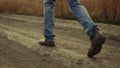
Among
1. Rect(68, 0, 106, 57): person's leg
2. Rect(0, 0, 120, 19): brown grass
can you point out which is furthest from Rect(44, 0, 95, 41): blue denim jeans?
Rect(0, 0, 120, 19): brown grass

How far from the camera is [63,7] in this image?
12.3m

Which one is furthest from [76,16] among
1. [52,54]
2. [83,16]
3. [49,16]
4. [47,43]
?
[47,43]

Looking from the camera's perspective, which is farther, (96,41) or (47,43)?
(47,43)

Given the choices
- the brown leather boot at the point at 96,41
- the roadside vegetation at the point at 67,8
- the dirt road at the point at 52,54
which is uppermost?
the brown leather boot at the point at 96,41

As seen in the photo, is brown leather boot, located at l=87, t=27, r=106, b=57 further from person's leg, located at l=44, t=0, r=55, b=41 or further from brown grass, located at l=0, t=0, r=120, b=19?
brown grass, located at l=0, t=0, r=120, b=19

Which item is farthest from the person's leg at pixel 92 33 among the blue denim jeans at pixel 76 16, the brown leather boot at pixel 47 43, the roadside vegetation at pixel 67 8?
the roadside vegetation at pixel 67 8

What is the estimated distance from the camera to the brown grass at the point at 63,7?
1050 cm

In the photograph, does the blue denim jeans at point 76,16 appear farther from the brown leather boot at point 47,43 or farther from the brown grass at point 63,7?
the brown grass at point 63,7

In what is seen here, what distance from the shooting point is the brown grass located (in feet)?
34.4

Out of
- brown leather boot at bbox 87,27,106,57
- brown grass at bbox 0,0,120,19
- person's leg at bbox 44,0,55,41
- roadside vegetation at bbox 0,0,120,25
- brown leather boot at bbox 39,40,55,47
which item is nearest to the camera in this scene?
brown leather boot at bbox 87,27,106,57

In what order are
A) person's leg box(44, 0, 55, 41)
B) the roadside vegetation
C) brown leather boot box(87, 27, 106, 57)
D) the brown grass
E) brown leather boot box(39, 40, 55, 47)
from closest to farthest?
brown leather boot box(87, 27, 106, 57) → person's leg box(44, 0, 55, 41) → brown leather boot box(39, 40, 55, 47) → the roadside vegetation → the brown grass

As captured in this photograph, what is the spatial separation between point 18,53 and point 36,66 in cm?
78

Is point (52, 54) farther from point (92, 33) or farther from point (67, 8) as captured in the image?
point (67, 8)

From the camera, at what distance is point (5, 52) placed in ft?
16.5
